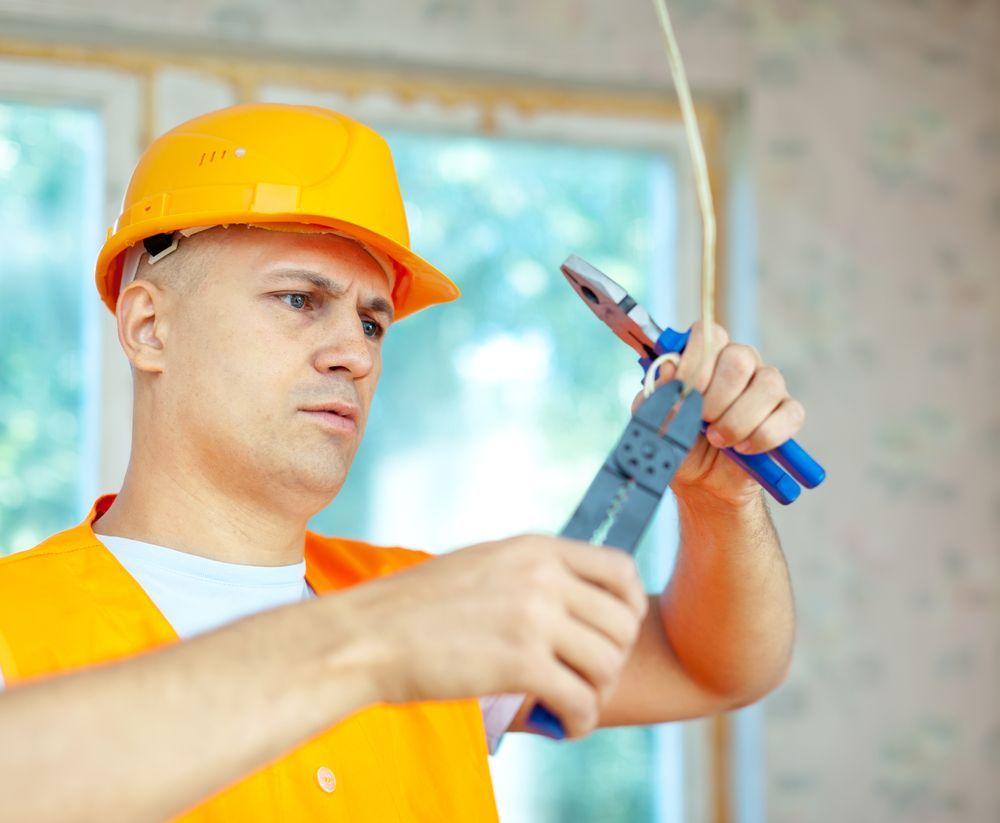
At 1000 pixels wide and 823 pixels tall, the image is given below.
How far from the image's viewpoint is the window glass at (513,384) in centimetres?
250

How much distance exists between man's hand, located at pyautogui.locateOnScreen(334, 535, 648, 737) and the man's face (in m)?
0.56

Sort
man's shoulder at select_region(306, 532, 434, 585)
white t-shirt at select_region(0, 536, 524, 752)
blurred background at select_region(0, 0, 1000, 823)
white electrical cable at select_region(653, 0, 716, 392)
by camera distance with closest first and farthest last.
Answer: white electrical cable at select_region(653, 0, 716, 392) → white t-shirt at select_region(0, 536, 524, 752) → man's shoulder at select_region(306, 532, 434, 585) → blurred background at select_region(0, 0, 1000, 823)

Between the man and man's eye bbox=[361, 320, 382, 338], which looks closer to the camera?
the man

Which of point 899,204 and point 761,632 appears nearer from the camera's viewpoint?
point 761,632

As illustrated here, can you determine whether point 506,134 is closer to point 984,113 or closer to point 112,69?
point 112,69

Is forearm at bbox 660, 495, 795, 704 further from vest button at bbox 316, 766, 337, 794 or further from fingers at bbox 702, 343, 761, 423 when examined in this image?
vest button at bbox 316, 766, 337, 794

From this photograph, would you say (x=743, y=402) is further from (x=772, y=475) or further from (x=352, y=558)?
(x=352, y=558)

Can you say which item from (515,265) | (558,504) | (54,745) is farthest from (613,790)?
(54,745)

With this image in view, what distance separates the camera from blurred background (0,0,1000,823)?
2.43 metres

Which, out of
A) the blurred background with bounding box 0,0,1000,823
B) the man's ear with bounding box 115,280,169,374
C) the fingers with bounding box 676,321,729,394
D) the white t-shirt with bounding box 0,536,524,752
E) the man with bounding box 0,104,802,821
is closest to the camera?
the fingers with bounding box 676,321,729,394

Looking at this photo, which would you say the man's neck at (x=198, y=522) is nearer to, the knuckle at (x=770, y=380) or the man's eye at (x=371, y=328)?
the man's eye at (x=371, y=328)

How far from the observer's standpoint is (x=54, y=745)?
2.36 ft

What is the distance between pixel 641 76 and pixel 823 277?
24.6 inches

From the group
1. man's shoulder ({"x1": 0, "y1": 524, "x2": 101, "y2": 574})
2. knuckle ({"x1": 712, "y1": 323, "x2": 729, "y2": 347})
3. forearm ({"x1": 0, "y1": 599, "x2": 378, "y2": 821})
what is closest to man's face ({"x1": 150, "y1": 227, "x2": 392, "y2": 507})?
man's shoulder ({"x1": 0, "y1": 524, "x2": 101, "y2": 574})
